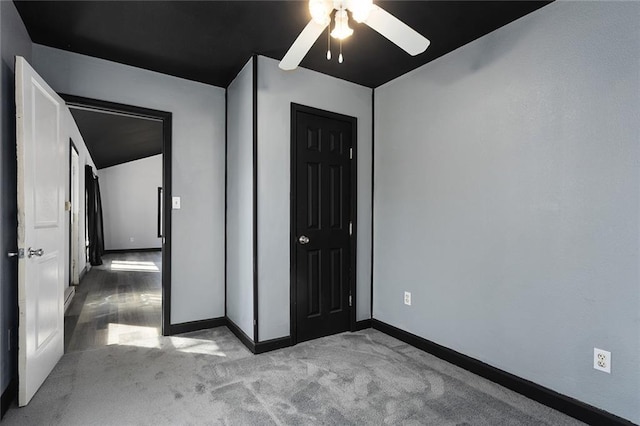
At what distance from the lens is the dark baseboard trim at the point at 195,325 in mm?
3172

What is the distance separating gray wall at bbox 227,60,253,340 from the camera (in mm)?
2871

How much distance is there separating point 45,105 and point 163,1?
1.09m

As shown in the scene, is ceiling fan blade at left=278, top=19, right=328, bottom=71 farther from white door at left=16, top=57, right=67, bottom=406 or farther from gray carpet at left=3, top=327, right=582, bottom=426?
gray carpet at left=3, top=327, right=582, bottom=426

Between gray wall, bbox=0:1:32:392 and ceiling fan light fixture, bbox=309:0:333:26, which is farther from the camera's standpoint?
gray wall, bbox=0:1:32:392

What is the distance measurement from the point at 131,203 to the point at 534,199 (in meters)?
10.7

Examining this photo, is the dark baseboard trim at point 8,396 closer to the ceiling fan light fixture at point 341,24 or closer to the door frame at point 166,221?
the door frame at point 166,221

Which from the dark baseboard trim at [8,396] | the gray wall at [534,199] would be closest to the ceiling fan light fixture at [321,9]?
the gray wall at [534,199]

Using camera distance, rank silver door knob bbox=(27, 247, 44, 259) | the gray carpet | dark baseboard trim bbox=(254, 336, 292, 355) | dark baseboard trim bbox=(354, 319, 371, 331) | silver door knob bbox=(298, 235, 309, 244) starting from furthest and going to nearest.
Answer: dark baseboard trim bbox=(354, 319, 371, 331), silver door knob bbox=(298, 235, 309, 244), dark baseboard trim bbox=(254, 336, 292, 355), silver door knob bbox=(27, 247, 44, 259), the gray carpet

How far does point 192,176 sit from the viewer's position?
129 inches

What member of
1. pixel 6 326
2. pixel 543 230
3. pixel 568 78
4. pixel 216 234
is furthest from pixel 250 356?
pixel 568 78

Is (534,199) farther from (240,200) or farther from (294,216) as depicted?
(240,200)

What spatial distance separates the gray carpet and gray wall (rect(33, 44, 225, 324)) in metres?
0.56

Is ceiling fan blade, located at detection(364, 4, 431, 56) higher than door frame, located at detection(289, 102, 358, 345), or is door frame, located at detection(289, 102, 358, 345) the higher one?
ceiling fan blade, located at detection(364, 4, 431, 56)

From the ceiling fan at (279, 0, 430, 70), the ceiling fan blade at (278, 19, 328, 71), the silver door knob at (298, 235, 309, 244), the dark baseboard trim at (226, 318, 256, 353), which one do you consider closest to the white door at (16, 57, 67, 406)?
the dark baseboard trim at (226, 318, 256, 353)
